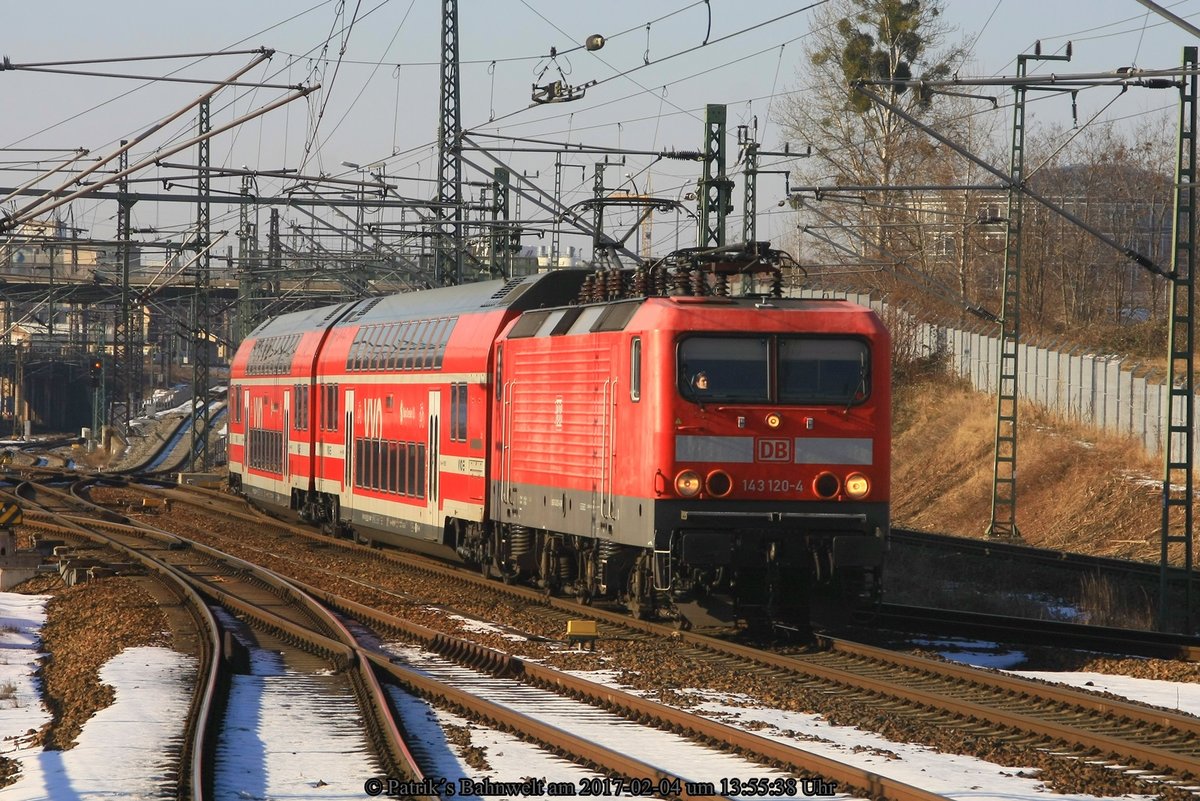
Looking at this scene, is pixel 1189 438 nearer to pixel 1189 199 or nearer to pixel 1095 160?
pixel 1189 199

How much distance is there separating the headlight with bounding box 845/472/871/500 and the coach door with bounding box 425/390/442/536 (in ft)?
28.7

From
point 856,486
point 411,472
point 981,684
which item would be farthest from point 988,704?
point 411,472

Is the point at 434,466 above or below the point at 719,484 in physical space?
below

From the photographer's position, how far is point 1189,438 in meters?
19.8

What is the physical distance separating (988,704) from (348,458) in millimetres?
17158

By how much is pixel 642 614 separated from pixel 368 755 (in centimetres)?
736

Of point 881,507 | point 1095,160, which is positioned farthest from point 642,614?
point 1095,160

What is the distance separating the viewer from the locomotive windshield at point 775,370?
1553 cm

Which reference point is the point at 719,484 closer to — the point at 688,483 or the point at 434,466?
the point at 688,483

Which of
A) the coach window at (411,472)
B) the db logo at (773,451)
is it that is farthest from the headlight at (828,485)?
the coach window at (411,472)

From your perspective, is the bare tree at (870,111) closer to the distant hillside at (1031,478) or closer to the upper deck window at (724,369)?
the distant hillside at (1031,478)

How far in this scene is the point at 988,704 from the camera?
12688 mm

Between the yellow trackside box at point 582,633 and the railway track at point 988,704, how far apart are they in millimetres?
678

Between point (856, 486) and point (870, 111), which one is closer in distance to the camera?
point (856, 486)
